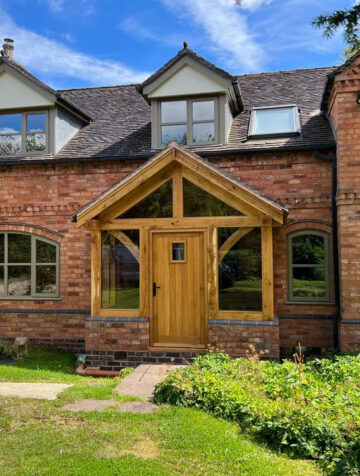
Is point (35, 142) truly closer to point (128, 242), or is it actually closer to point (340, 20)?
point (128, 242)

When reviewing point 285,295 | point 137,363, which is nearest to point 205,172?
point 285,295

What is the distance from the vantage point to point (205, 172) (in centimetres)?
826

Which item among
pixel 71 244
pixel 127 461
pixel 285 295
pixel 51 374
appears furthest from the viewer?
pixel 71 244

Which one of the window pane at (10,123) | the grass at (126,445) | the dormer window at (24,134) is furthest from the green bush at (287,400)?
the window pane at (10,123)

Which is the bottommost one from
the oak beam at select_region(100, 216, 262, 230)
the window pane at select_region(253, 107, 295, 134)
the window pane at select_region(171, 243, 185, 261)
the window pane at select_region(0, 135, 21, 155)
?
the window pane at select_region(171, 243, 185, 261)

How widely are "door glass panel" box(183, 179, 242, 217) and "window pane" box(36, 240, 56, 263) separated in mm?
3915

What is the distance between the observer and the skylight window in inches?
399

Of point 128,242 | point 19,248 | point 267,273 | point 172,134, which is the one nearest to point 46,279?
point 19,248

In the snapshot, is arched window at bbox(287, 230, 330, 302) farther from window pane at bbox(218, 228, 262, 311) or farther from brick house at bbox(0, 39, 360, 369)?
window pane at bbox(218, 228, 262, 311)

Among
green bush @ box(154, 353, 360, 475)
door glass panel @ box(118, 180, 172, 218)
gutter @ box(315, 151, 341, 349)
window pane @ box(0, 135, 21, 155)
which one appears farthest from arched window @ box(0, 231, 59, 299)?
gutter @ box(315, 151, 341, 349)

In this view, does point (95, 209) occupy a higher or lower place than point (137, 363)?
higher

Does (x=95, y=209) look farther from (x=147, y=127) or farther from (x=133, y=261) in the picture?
(x=147, y=127)

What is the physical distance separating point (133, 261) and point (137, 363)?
2.07 meters

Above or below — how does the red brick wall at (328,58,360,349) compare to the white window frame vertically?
below
